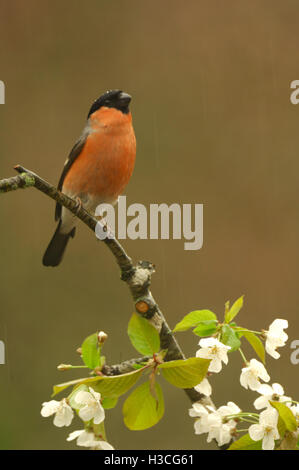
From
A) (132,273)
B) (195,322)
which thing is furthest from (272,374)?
(195,322)

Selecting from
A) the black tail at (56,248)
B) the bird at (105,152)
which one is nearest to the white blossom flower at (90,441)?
the bird at (105,152)

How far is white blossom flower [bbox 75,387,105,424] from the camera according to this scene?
41 centimetres

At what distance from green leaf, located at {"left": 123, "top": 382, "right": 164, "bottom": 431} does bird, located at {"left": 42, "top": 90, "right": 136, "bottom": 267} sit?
0.61m

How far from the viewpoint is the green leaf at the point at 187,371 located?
385 millimetres

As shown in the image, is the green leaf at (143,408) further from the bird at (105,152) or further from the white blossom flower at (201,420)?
the bird at (105,152)

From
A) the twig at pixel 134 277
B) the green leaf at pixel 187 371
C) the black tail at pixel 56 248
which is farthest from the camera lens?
the black tail at pixel 56 248

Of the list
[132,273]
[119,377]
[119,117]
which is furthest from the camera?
[119,117]

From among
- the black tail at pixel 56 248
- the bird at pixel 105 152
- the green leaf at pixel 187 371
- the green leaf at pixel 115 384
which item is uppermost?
the bird at pixel 105 152

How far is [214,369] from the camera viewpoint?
1.38ft

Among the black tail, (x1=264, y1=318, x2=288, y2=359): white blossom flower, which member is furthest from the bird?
(x1=264, y1=318, x2=288, y2=359): white blossom flower

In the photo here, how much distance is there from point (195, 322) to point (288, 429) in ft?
0.33

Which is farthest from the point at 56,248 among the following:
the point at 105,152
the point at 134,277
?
the point at 134,277

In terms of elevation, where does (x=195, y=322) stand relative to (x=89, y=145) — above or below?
below

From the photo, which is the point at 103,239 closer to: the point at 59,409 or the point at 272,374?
the point at 59,409
